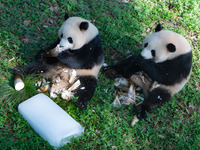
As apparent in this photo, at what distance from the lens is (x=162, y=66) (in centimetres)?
427

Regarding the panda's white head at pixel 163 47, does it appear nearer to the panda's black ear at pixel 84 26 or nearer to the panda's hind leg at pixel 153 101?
the panda's hind leg at pixel 153 101

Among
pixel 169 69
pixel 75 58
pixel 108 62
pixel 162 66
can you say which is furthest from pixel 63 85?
pixel 169 69

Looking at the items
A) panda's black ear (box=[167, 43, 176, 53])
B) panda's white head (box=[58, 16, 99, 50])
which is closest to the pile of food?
panda's white head (box=[58, 16, 99, 50])

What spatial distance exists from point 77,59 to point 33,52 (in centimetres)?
118

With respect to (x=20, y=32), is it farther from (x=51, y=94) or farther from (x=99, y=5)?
(x=99, y=5)

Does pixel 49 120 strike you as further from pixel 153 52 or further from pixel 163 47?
pixel 163 47

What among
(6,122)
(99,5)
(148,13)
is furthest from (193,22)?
(6,122)

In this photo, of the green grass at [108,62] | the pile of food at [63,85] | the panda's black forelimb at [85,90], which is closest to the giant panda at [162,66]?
the green grass at [108,62]

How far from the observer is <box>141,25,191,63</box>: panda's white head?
412cm

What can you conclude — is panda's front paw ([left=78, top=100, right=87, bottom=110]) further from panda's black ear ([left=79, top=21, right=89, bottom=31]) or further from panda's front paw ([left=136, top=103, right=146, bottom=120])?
panda's black ear ([left=79, top=21, right=89, bottom=31])

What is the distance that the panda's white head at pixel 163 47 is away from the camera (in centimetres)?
412

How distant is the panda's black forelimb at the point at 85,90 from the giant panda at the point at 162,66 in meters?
0.96

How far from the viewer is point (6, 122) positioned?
354 cm

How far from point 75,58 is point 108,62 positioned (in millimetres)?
1162
